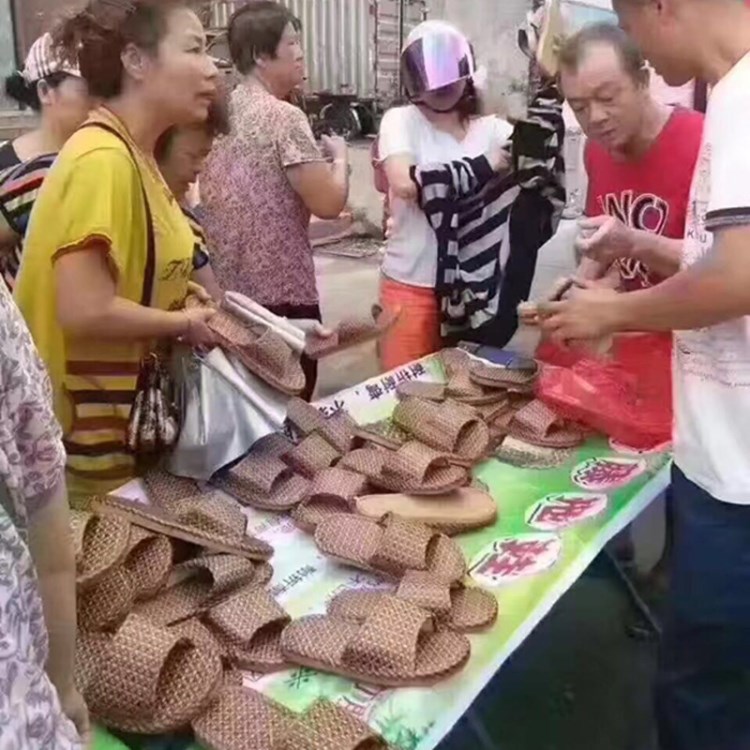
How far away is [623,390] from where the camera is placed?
2.14 m

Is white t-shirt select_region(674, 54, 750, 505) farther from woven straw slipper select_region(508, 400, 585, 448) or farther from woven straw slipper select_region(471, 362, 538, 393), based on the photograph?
woven straw slipper select_region(471, 362, 538, 393)

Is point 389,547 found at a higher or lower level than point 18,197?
lower

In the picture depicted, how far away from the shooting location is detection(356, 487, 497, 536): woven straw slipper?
68.2 inches

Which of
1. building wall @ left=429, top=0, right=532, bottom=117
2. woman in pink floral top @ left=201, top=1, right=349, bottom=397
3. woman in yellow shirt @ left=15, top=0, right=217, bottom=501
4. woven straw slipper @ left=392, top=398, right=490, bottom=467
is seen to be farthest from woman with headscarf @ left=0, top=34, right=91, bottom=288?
building wall @ left=429, top=0, right=532, bottom=117

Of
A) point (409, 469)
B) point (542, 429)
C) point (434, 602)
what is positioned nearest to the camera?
point (434, 602)

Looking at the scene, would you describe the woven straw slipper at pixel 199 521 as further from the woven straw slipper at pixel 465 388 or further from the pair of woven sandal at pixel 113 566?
the woven straw slipper at pixel 465 388

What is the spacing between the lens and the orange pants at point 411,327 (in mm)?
2857

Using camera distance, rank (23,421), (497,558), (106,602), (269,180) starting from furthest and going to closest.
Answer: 1. (269,180)
2. (497,558)
3. (106,602)
4. (23,421)

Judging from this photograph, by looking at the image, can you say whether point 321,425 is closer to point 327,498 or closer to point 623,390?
point 327,498

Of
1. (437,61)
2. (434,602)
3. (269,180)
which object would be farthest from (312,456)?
(437,61)

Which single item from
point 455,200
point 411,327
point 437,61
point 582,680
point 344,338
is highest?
point 437,61

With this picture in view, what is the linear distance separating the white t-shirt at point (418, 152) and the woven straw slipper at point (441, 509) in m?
1.12

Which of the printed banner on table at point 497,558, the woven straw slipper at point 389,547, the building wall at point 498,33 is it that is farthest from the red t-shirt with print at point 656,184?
the building wall at point 498,33

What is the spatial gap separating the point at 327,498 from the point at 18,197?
92 cm
